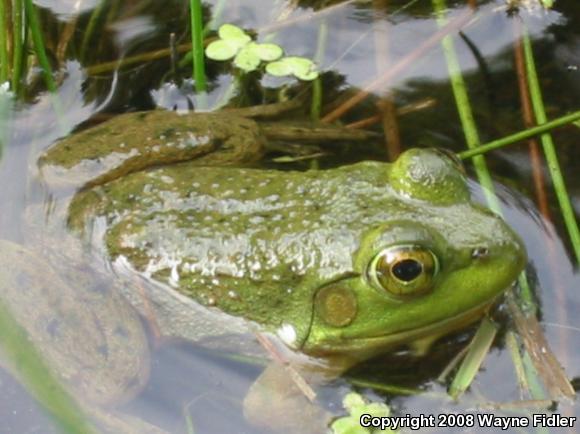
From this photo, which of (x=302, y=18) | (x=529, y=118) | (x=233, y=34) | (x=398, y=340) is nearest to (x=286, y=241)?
(x=398, y=340)

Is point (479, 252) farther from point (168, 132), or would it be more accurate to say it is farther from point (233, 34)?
point (233, 34)

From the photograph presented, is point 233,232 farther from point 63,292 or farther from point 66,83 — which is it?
point 66,83

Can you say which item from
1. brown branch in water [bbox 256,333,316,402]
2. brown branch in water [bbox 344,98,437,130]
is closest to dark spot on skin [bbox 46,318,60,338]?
brown branch in water [bbox 256,333,316,402]

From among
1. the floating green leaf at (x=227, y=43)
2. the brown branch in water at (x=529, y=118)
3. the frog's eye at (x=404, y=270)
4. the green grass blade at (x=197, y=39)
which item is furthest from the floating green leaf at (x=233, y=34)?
Result: the frog's eye at (x=404, y=270)

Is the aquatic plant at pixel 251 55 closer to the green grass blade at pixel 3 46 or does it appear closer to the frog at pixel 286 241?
the frog at pixel 286 241

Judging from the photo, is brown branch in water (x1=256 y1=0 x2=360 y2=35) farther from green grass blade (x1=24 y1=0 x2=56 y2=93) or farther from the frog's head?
the frog's head

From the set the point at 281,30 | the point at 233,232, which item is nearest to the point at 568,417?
the point at 233,232
